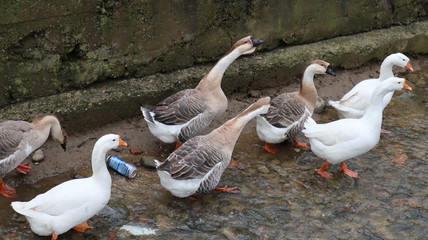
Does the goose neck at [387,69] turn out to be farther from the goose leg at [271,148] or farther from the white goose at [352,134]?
the goose leg at [271,148]

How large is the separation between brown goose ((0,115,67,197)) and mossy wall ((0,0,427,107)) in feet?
1.74

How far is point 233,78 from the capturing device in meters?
6.98

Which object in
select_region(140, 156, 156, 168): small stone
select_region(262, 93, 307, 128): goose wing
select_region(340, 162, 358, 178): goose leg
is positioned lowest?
select_region(340, 162, 358, 178): goose leg

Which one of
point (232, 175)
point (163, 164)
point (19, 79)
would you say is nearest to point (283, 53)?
point (232, 175)

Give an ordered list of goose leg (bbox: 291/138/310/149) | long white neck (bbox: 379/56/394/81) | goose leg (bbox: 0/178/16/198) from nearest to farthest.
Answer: goose leg (bbox: 0/178/16/198)
goose leg (bbox: 291/138/310/149)
long white neck (bbox: 379/56/394/81)

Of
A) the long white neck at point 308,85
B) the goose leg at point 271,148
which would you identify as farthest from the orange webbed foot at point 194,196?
the long white neck at point 308,85

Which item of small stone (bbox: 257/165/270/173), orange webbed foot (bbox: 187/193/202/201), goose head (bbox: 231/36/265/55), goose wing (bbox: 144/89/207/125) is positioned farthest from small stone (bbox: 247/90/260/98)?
orange webbed foot (bbox: 187/193/202/201)

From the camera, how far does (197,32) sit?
6562 mm

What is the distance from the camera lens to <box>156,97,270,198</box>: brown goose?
5.07 m

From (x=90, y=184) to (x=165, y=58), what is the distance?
2.25m

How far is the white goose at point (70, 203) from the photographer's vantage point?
451 cm

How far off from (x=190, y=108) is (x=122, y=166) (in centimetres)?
99

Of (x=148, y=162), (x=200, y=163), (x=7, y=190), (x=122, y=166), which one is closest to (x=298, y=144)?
(x=200, y=163)

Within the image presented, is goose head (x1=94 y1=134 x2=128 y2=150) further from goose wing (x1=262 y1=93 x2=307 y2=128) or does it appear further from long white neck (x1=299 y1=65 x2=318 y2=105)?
long white neck (x1=299 y1=65 x2=318 y2=105)
